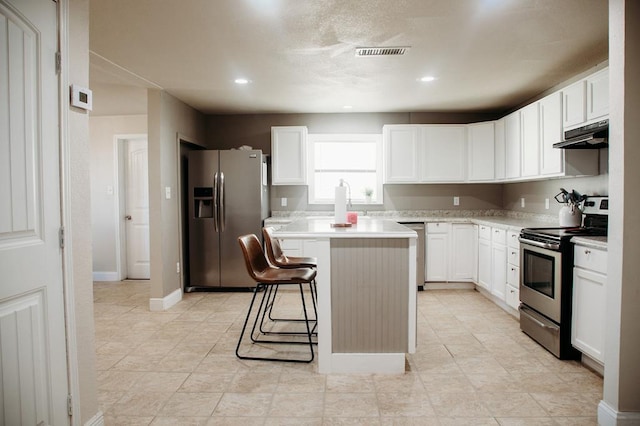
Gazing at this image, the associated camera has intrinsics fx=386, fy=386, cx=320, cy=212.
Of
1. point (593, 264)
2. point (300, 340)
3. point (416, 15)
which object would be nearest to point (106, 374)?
point (300, 340)

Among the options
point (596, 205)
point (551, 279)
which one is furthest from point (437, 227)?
point (551, 279)

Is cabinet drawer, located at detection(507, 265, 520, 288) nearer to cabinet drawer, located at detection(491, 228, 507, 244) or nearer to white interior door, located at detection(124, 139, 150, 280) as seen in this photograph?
cabinet drawer, located at detection(491, 228, 507, 244)

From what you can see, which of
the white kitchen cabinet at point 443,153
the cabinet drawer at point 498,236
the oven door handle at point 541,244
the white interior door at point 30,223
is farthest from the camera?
the white kitchen cabinet at point 443,153

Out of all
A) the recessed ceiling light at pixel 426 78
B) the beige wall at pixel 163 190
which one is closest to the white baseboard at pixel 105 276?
the beige wall at pixel 163 190

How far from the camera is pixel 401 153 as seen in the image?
5.20 meters

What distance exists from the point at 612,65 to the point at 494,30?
0.93m

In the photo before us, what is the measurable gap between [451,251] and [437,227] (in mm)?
355

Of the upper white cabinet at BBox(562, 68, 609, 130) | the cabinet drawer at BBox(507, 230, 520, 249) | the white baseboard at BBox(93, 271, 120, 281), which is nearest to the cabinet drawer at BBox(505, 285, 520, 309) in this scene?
the cabinet drawer at BBox(507, 230, 520, 249)

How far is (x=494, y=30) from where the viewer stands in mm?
2721

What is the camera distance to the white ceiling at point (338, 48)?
2414 mm

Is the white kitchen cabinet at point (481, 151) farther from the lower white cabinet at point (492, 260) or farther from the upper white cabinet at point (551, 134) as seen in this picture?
the upper white cabinet at point (551, 134)

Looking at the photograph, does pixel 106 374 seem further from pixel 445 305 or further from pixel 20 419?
pixel 445 305

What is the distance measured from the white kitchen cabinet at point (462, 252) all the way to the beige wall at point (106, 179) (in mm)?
4574

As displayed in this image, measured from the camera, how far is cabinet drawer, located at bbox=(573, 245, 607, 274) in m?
2.42
